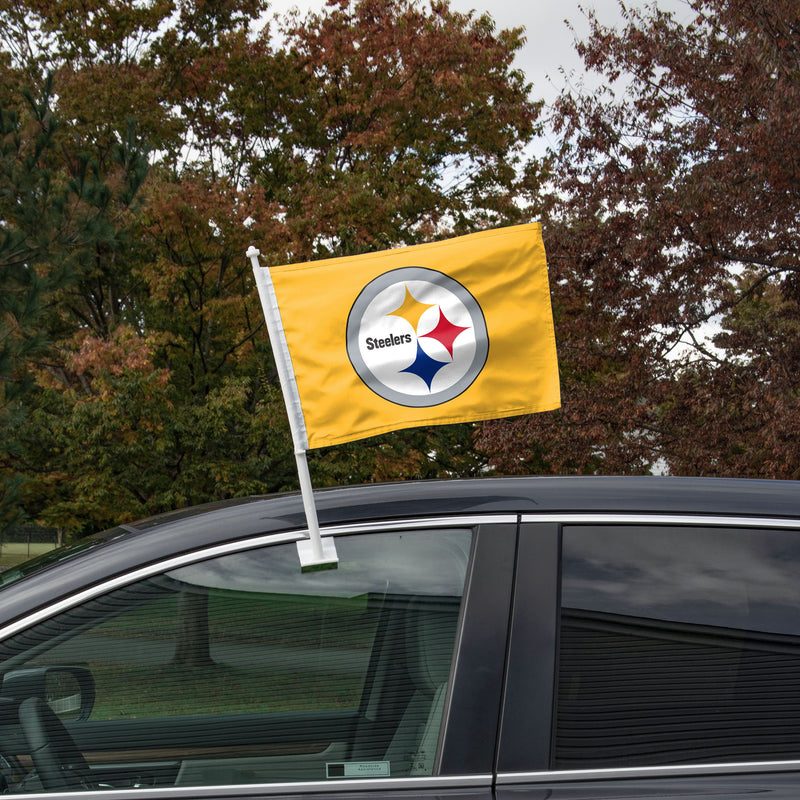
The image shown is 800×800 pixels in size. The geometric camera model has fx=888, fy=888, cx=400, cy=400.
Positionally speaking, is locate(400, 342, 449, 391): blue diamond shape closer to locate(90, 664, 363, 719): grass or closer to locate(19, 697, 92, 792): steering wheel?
locate(90, 664, 363, 719): grass

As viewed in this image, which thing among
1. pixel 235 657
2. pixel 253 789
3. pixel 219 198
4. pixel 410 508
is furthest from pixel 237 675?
pixel 219 198

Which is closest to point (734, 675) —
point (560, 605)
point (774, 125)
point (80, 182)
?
point (560, 605)

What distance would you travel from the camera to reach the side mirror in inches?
72.1

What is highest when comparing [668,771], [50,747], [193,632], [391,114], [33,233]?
[391,114]

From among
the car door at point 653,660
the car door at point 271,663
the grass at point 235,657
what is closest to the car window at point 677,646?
the car door at point 653,660

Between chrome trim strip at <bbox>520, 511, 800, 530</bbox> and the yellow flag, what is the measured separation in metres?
0.39

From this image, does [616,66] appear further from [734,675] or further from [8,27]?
[734,675]

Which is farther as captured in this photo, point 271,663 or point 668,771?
point 271,663

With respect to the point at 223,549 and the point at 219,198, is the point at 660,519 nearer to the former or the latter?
the point at 223,549

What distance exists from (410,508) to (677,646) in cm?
62

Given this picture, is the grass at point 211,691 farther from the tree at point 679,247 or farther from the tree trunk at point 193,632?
the tree at point 679,247

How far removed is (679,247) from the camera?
35.9ft

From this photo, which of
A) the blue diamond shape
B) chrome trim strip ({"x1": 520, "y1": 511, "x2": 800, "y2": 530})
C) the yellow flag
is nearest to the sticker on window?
chrome trim strip ({"x1": 520, "y1": 511, "x2": 800, "y2": 530})

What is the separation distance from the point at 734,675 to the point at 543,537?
0.46m
